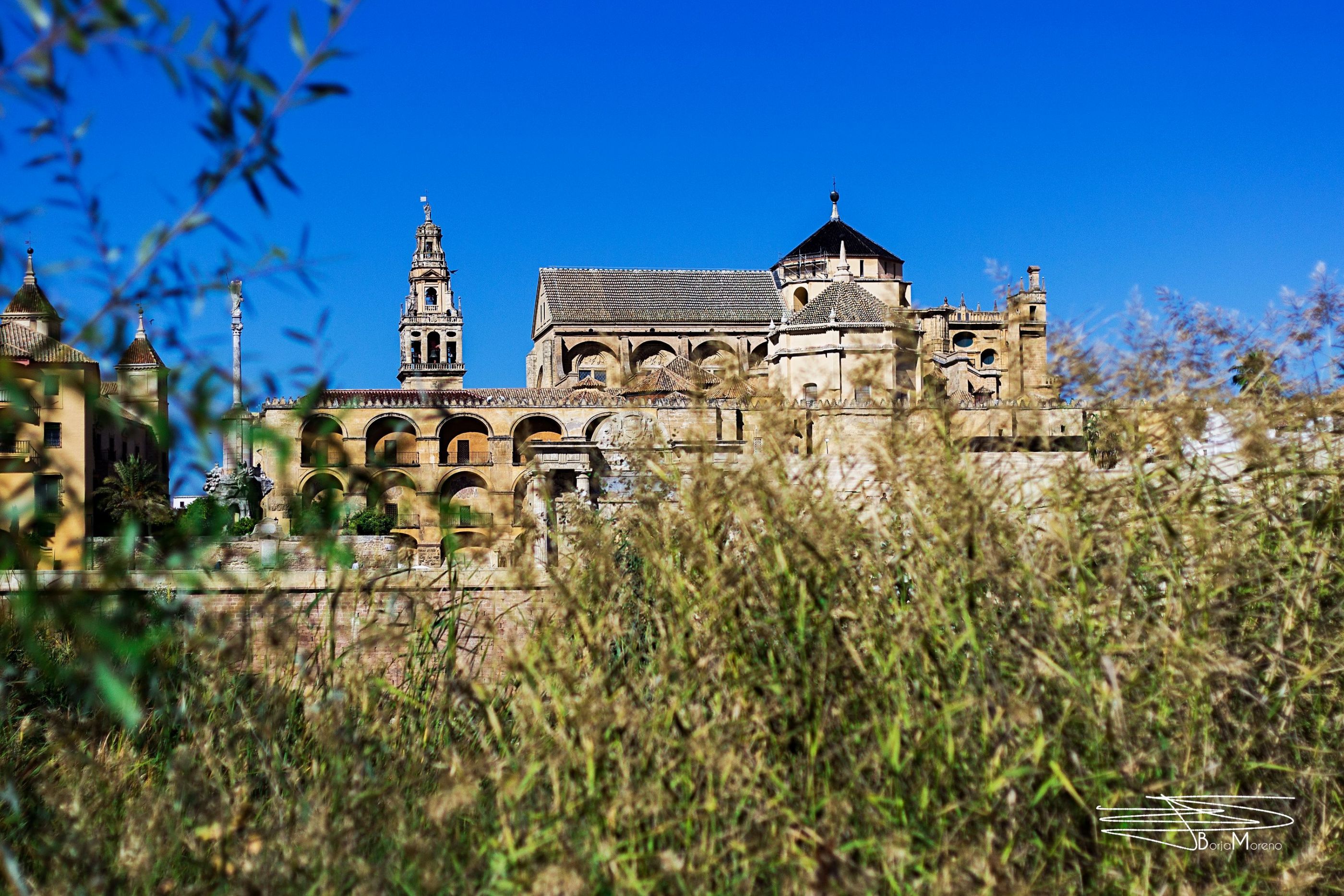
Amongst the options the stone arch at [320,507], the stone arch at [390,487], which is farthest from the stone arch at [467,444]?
the stone arch at [390,487]

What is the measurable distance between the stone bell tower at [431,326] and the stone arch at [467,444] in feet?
41.0

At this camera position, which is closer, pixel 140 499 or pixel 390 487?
pixel 390 487

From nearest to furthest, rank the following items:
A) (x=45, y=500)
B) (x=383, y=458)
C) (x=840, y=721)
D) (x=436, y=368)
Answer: (x=45, y=500) < (x=383, y=458) < (x=840, y=721) < (x=436, y=368)

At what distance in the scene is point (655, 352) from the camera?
54625 mm

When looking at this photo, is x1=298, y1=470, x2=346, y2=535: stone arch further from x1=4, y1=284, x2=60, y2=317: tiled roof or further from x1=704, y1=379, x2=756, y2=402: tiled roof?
x1=704, y1=379, x2=756, y2=402: tiled roof

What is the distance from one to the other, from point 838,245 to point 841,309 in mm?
27095

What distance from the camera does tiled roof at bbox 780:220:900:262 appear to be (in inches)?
2254

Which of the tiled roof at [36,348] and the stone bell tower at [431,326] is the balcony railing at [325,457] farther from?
the stone bell tower at [431,326]

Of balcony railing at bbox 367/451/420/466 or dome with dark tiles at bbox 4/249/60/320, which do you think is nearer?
dome with dark tiles at bbox 4/249/60/320

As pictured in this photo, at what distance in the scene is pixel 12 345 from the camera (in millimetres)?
2840

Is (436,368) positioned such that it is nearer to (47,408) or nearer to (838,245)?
(838,245)

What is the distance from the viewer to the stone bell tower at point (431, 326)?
5906cm

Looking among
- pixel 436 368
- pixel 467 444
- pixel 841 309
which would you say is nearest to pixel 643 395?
pixel 841 309

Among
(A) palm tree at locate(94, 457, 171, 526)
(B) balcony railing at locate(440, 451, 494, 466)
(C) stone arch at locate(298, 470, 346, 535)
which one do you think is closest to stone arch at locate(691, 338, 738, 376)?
(C) stone arch at locate(298, 470, 346, 535)
